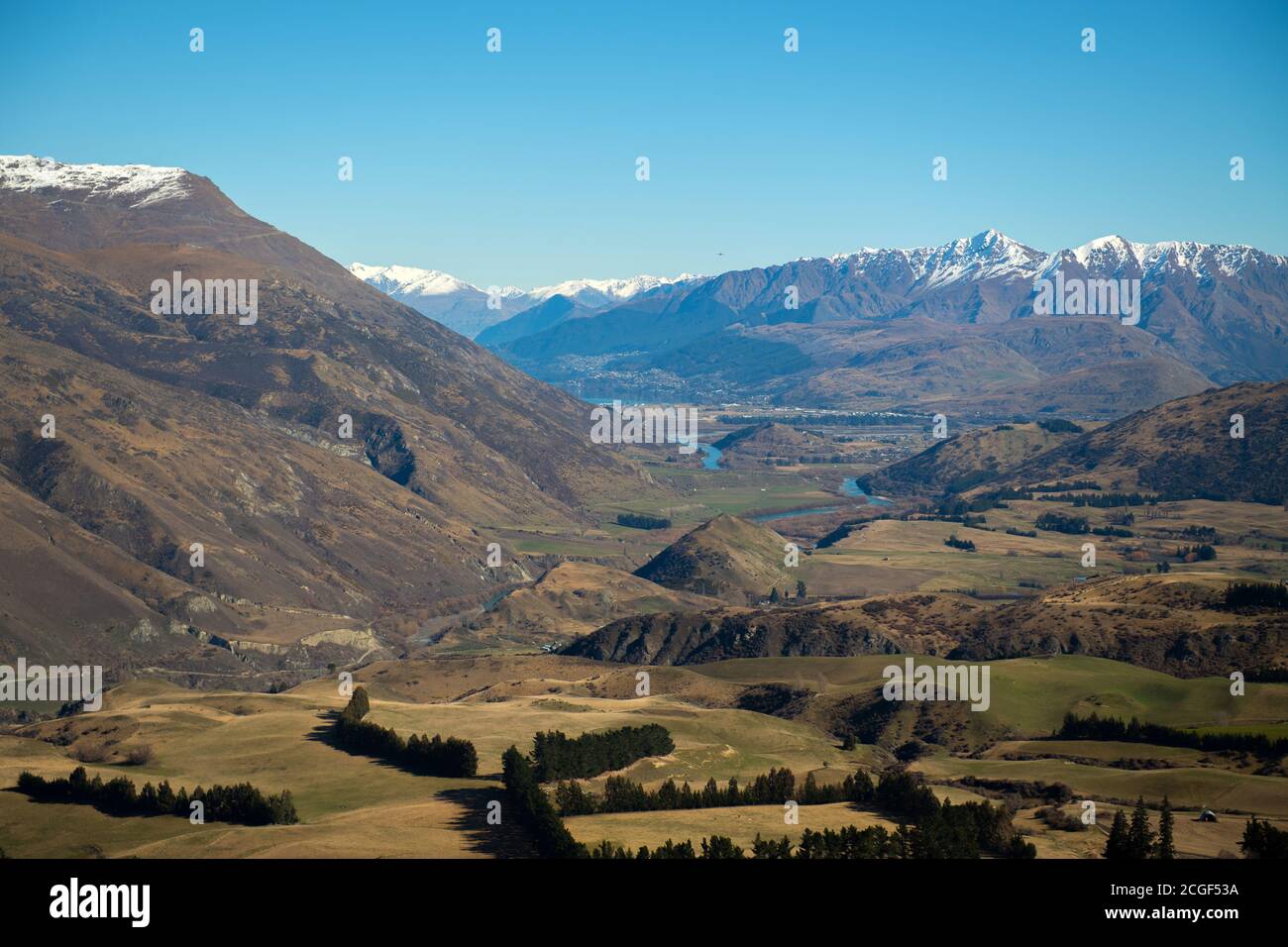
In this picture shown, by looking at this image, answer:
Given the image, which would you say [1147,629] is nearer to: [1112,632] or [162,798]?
[1112,632]

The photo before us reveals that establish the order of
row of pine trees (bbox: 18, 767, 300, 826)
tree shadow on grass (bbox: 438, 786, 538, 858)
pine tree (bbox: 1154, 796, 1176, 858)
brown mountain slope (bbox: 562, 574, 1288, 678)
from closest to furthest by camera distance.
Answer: pine tree (bbox: 1154, 796, 1176, 858) < tree shadow on grass (bbox: 438, 786, 538, 858) < row of pine trees (bbox: 18, 767, 300, 826) < brown mountain slope (bbox: 562, 574, 1288, 678)

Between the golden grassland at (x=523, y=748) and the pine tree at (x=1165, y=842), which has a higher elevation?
the pine tree at (x=1165, y=842)

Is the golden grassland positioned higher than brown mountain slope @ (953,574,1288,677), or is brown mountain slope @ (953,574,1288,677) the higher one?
brown mountain slope @ (953,574,1288,677)

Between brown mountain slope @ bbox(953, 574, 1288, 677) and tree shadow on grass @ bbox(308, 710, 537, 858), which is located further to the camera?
brown mountain slope @ bbox(953, 574, 1288, 677)

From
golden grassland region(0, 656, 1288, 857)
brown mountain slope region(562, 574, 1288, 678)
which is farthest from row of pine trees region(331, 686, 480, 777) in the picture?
brown mountain slope region(562, 574, 1288, 678)

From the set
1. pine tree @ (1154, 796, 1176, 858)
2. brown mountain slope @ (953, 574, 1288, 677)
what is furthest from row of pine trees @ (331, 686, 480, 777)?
brown mountain slope @ (953, 574, 1288, 677)

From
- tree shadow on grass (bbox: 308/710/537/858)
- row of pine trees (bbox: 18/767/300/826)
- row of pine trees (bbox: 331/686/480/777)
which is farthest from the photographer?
row of pine trees (bbox: 331/686/480/777)

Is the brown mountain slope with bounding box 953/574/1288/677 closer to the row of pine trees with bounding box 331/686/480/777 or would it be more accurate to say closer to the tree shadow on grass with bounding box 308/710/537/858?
the row of pine trees with bounding box 331/686/480/777

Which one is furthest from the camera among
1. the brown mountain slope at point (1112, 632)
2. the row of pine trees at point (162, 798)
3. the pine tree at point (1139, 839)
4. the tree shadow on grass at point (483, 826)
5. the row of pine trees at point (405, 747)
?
the brown mountain slope at point (1112, 632)

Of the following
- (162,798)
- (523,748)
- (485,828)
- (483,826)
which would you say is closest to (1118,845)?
(485,828)

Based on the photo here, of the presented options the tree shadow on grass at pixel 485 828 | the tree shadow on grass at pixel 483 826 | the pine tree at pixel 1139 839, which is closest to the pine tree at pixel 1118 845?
the pine tree at pixel 1139 839

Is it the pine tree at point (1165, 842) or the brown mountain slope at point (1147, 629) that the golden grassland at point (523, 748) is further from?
the brown mountain slope at point (1147, 629)

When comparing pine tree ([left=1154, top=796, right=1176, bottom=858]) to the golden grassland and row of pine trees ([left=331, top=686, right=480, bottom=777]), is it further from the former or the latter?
row of pine trees ([left=331, top=686, right=480, bottom=777])
